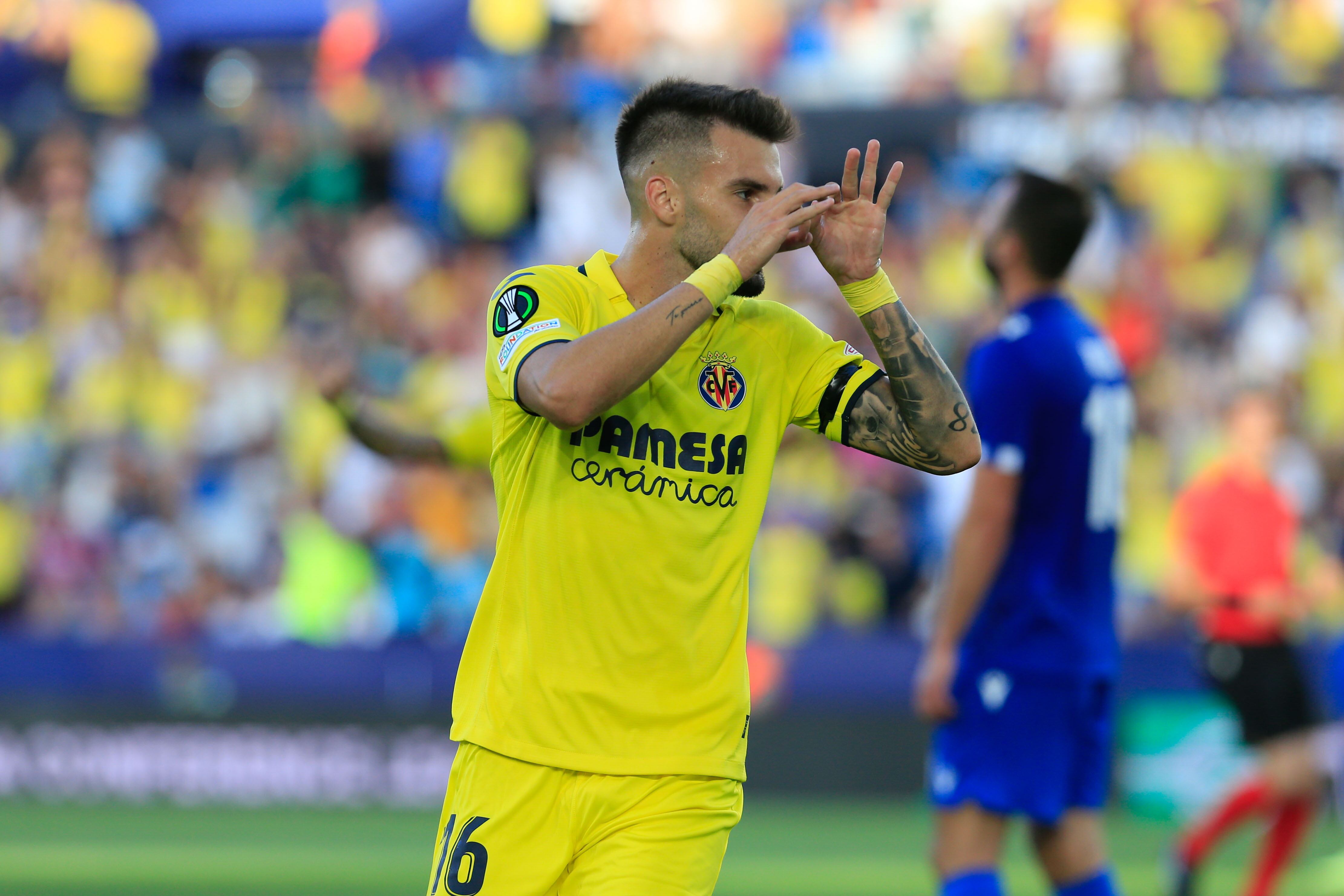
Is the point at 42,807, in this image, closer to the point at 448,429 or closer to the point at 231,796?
the point at 231,796

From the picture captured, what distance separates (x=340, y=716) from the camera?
37.3 feet

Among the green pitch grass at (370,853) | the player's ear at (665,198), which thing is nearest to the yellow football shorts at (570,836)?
the player's ear at (665,198)

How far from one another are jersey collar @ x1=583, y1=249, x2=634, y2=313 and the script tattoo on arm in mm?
485

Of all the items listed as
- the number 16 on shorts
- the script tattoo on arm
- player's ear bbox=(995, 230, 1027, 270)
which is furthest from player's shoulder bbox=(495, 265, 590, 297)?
player's ear bbox=(995, 230, 1027, 270)

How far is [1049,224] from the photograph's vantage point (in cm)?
489

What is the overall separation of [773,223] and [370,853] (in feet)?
22.3

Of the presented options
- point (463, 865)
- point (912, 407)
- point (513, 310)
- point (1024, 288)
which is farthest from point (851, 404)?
point (1024, 288)

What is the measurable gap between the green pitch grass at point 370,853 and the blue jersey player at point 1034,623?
10.4ft

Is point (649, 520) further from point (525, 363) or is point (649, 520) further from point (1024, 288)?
point (1024, 288)

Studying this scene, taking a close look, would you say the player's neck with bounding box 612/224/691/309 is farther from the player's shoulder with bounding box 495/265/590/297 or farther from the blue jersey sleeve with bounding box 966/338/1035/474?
the blue jersey sleeve with bounding box 966/338/1035/474

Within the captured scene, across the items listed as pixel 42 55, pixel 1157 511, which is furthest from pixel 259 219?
pixel 1157 511

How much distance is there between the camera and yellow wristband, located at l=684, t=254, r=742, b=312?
306 centimetres

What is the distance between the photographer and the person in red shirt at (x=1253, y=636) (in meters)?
6.56

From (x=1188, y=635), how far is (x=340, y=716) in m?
5.53
